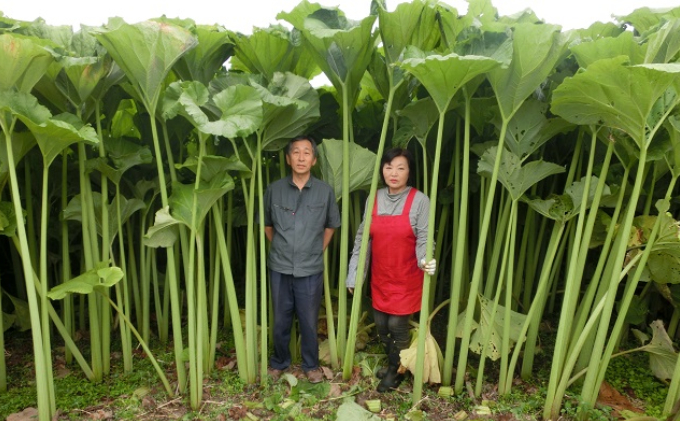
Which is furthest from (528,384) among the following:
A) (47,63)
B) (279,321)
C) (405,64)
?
(47,63)

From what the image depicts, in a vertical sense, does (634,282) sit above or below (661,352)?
above

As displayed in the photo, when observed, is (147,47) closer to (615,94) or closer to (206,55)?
(206,55)

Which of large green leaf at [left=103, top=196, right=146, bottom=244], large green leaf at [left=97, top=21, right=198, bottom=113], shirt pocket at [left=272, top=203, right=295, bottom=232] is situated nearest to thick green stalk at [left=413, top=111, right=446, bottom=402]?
shirt pocket at [left=272, top=203, right=295, bottom=232]

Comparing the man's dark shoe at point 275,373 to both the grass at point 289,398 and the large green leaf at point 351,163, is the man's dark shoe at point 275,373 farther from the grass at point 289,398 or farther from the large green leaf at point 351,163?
the large green leaf at point 351,163

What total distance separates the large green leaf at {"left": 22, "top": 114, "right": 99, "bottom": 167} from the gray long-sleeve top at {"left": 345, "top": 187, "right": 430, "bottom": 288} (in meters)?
1.93

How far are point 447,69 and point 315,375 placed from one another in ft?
8.23

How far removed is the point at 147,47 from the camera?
291 centimetres

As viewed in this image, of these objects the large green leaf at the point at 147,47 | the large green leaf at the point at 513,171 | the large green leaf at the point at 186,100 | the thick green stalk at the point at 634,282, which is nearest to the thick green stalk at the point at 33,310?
the large green leaf at the point at 147,47

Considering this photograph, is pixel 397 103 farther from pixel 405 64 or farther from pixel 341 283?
pixel 341 283

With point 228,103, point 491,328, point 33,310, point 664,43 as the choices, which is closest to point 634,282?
point 491,328

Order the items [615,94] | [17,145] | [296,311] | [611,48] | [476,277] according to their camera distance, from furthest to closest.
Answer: [296,311] < [476,277] < [17,145] < [611,48] < [615,94]

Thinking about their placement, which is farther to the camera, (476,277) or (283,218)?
(283,218)

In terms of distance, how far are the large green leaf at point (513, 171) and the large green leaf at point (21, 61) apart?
2842 mm

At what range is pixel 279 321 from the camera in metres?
3.81
